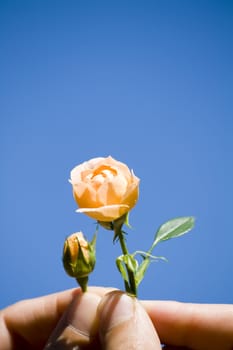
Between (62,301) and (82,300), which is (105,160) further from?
(62,301)

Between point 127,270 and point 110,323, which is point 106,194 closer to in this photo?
point 127,270

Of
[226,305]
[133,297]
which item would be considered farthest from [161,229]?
[226,305]

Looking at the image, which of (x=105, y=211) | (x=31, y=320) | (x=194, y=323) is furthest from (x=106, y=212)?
(x=31, y=320)

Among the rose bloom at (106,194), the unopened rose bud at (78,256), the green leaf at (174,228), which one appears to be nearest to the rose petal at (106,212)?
the rose bloom at (106,194)

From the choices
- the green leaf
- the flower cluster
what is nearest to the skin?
the flower cluster

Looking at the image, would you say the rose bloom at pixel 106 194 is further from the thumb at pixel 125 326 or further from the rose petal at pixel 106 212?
the thumb at pixel 125 326

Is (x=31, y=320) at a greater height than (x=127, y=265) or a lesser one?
lesser

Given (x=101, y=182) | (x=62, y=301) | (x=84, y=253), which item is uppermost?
(x=101, y=182)

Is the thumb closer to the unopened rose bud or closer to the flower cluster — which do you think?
the flower cluster
